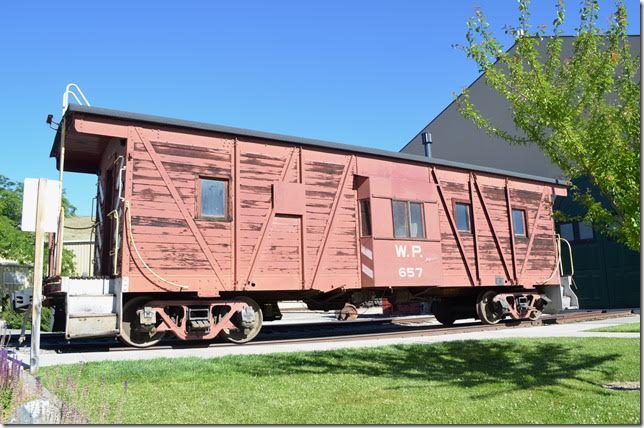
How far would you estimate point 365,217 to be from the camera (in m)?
12.0

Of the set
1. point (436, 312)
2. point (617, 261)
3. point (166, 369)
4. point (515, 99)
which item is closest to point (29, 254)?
point (436, 312)

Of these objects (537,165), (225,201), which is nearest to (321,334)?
(225,201)

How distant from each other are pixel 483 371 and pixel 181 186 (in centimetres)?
617

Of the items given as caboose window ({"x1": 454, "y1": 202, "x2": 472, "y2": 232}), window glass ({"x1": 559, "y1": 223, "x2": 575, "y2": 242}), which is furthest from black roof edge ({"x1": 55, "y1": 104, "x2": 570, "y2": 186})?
window glass ({"x1": 559, "y1": 223, "x2": 575, "y2": 242})

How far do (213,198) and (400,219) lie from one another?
4.45 metres

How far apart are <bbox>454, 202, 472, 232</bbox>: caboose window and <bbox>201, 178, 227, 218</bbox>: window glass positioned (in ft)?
20.6

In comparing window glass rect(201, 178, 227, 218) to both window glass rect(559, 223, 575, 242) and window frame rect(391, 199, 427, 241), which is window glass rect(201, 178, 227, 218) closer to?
window frame rect(391, 199, 427, 241)

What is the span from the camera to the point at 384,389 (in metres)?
Result: 5.89

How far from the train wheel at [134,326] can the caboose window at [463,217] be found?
7.93 m

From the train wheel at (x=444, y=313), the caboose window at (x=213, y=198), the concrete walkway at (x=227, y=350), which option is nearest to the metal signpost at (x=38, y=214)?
the concrete walkway at (x=227, y=350)

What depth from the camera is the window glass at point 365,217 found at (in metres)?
11.9

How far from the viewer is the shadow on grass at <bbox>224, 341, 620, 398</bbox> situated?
21.4 ft

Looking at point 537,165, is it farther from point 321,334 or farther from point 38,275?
point 38,275

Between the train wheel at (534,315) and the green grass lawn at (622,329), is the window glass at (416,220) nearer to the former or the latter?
the green grass lawn at (622,329)
